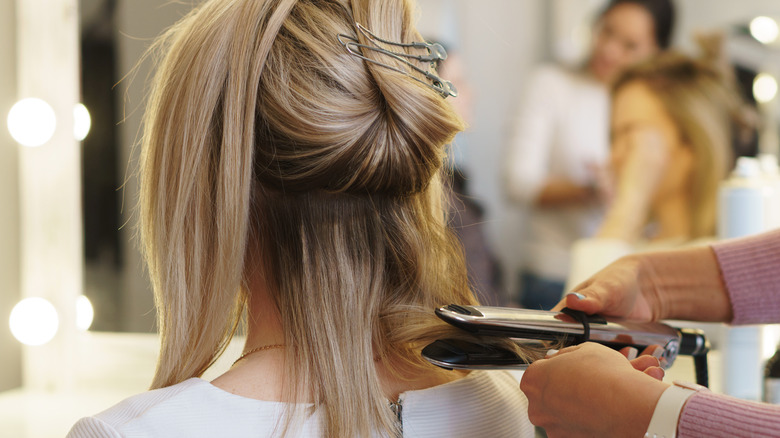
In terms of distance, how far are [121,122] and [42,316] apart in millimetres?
281

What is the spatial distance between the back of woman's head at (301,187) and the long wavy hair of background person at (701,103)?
4.86ft

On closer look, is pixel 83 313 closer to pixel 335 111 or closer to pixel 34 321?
pixel 34 321

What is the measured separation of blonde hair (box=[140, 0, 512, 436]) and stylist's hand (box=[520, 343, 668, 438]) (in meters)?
0.11

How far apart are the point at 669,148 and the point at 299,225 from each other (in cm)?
153

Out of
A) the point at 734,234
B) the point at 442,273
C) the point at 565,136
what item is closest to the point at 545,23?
the point at 565,136

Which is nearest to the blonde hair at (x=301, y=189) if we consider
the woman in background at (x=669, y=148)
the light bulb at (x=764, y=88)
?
the woman in background at (x=669, y=148)

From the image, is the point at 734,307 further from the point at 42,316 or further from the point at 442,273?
the point at 42,316

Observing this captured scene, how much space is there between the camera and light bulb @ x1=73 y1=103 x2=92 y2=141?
87 centimetres

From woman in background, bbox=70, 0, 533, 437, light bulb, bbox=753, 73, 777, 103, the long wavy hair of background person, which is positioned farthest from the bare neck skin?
light bulb, bbox=753, 73, 777, 103

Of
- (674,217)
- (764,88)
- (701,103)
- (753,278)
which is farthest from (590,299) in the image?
(764,88)

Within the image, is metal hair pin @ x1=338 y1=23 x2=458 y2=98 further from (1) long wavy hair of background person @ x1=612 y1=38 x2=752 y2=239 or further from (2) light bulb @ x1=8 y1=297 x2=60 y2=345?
(1) long wavy hair of background person @ x1=612 y1=38 x2=752 y2=239

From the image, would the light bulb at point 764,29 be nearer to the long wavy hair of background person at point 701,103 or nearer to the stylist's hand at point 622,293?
the long wavy hair of background person at point 701,103

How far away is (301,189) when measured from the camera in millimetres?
456

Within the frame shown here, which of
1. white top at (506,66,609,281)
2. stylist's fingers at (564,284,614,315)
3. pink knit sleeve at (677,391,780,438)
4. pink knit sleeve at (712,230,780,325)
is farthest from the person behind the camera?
white top at (506,66,609,281)
